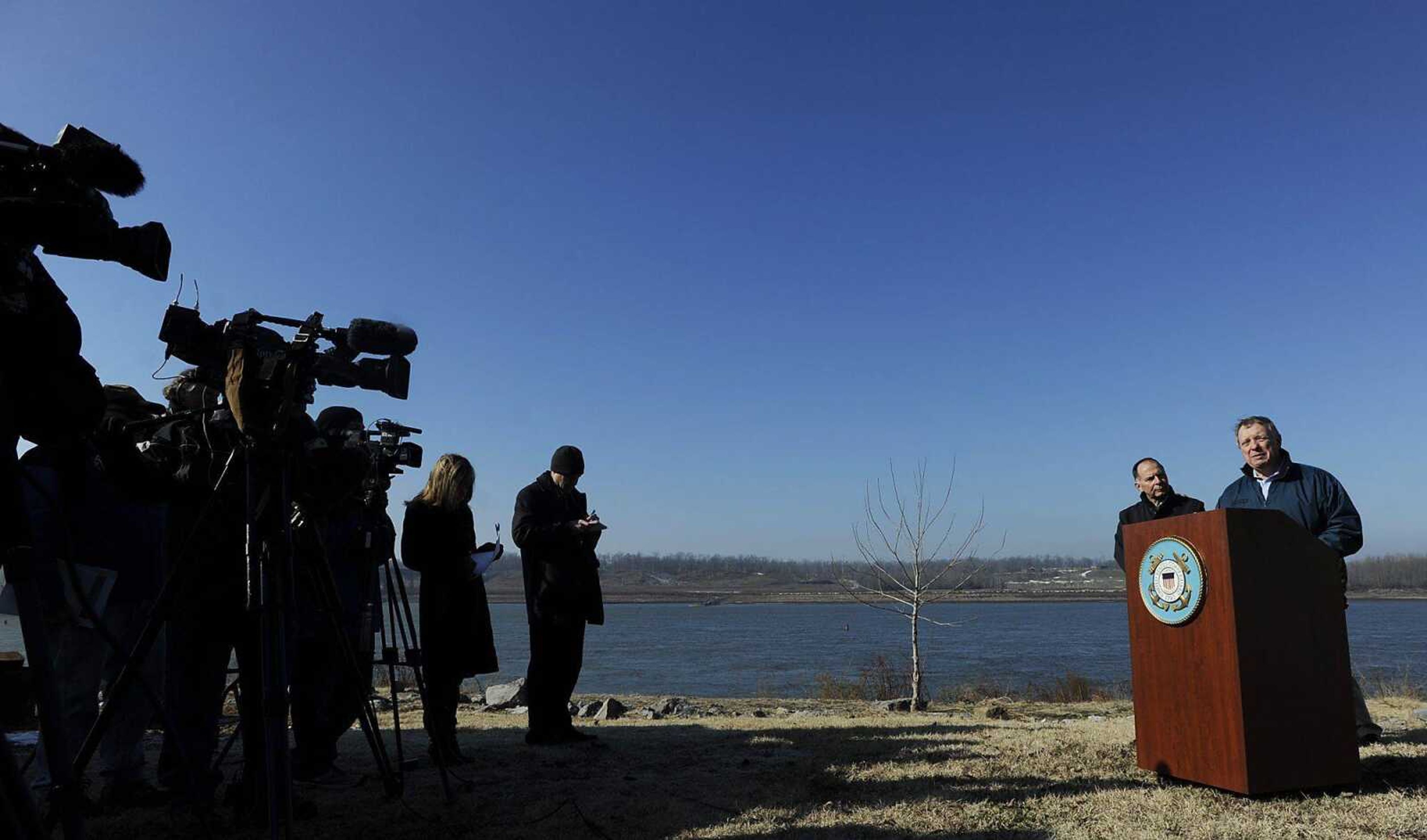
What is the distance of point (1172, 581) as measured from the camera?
3941 millimetres

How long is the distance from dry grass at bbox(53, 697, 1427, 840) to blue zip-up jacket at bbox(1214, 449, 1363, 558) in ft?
3.37

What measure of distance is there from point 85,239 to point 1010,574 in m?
141

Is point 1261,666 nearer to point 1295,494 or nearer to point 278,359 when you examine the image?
point 1295,494

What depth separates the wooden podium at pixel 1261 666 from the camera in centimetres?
357

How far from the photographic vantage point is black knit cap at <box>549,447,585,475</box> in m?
5.86

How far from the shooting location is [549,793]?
4062 mm

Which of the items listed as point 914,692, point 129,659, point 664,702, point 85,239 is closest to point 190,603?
point 129,659

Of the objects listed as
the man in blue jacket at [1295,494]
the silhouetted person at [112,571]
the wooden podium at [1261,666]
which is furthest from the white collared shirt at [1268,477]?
the silhouetted person at [112,571]

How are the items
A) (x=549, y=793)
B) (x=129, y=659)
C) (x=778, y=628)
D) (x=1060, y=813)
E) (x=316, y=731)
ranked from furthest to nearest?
(x=778, y=628)
(x=316, y=731)
(x=549, y=793)
(x=1060, y=813)
(x=129, y=659)

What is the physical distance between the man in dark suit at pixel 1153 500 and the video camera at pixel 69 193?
5.12 m

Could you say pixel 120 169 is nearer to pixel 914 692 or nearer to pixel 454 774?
pixel 454 774

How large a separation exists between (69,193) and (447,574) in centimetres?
356

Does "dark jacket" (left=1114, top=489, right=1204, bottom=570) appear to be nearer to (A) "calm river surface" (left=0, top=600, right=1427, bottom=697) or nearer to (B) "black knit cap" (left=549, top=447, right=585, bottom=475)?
(B) "black knit cap" (left=549, top=447, right=585, bottom=475)

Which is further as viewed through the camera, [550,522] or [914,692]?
[914,692]
